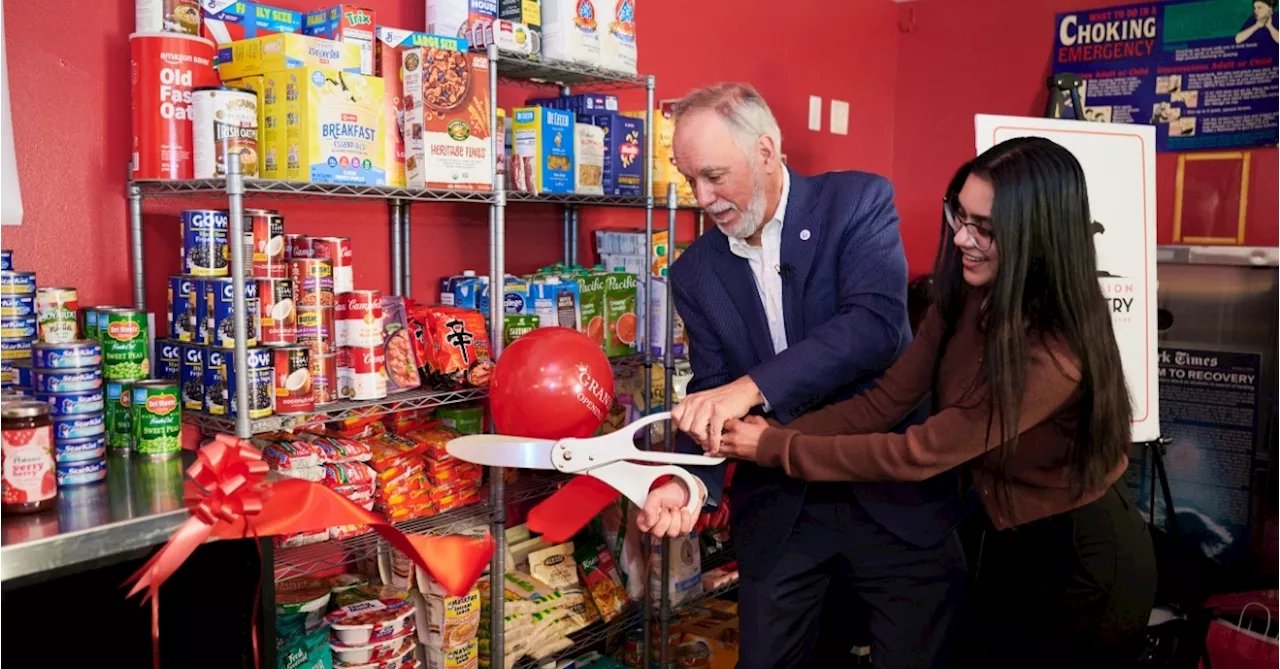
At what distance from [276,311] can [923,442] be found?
4.26 ft

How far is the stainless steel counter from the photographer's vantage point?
1.45 metres

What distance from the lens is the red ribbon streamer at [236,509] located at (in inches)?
61.5

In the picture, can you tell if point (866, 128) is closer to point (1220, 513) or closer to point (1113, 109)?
point (1113, 109)

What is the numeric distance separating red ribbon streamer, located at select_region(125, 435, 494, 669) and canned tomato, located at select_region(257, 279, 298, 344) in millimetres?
410

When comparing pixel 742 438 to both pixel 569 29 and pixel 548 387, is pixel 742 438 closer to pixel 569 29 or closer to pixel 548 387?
pixel 548 387

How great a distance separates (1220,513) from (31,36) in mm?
4310

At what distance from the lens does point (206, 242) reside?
2.03 m

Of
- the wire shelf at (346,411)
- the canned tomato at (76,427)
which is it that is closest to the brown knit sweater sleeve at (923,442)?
the wire shelf at (346,411)

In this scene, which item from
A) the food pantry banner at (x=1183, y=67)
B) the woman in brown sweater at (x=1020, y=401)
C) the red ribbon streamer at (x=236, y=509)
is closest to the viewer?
the red ribbon streamer at (x=236, y=509)

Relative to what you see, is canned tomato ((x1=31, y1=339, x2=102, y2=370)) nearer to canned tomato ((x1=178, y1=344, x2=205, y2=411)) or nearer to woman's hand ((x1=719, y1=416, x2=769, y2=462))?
canned tomato ((x1=178, y1=344, x2=205, y2=411))

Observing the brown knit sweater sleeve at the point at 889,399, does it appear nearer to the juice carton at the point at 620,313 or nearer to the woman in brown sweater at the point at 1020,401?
the woman in brown sweater at the point at 1020,401

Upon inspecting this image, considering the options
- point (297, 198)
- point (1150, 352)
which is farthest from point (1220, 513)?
point (297, 198)

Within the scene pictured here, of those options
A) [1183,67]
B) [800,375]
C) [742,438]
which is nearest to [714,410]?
[742,438]

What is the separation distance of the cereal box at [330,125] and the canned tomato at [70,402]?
0.58 m
